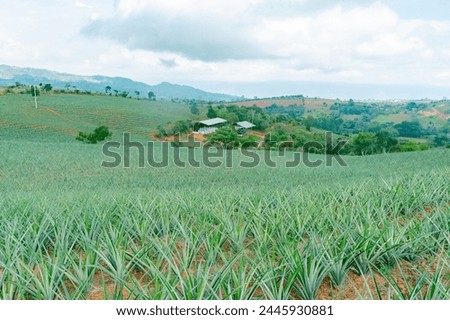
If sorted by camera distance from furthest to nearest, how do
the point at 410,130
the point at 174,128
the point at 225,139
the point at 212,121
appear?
the point at 410,130 → the point at 212,121 → the point at 174,128 → the point at 225,139

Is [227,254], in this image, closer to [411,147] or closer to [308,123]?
[411,147]

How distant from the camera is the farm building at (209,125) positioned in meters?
98.0

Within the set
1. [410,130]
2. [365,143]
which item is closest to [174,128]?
[365,143]

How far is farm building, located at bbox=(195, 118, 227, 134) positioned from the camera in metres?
98.0

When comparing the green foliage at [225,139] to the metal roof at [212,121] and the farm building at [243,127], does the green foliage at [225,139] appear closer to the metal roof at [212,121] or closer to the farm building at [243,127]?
the metal roof at [212,121]

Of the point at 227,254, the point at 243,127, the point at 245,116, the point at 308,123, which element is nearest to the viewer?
the point at 227,254

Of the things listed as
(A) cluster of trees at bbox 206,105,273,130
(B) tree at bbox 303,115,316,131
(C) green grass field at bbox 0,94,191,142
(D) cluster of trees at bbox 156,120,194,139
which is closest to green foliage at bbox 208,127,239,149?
(D) cluster of trees at bbox 156,120,194,139

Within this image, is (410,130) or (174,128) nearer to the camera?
(174,128)

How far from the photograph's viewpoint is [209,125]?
103m

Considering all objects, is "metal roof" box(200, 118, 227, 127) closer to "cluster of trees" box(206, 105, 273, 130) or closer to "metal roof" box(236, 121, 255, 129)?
"cluster of trees" box(206, 105, 273, 130)

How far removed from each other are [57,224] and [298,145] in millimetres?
87139

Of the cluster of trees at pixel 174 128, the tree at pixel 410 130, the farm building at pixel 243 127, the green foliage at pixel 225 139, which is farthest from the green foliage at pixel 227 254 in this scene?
the tree at pixel 410 130

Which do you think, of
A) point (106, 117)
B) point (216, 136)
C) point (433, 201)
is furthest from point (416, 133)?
point (433, 201)
